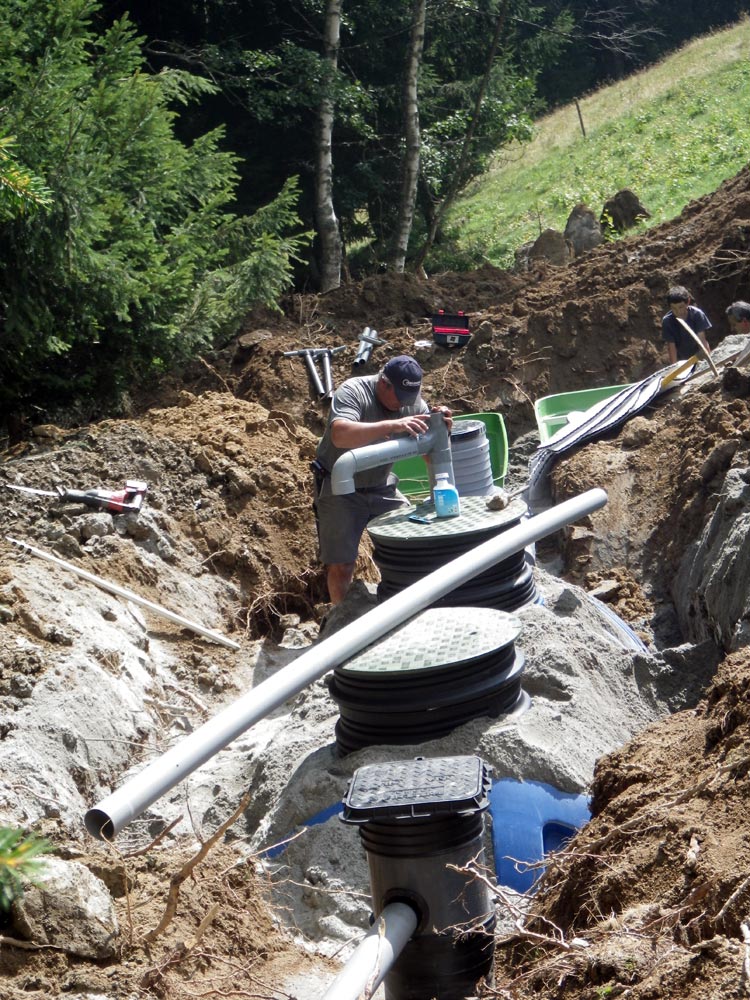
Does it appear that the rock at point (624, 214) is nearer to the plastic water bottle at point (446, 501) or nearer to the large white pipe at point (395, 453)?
the large white pipe at point (395, 453)

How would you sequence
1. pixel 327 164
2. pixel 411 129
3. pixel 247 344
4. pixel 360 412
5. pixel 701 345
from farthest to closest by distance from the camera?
pixel 411 129, pixel 327 164, pixel 247 344, pixel 701 345, pixel 360 412

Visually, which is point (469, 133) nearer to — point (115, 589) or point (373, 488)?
point (373, 488)

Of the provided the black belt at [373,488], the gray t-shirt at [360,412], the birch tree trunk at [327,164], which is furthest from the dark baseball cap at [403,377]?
the birch tree trunk at [327,164]

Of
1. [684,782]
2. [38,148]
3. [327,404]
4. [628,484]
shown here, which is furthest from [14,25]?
[684,782]

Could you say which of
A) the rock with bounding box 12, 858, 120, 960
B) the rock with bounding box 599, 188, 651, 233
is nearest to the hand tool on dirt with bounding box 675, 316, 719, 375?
the rock with bounding box 12, 858, 120, 960

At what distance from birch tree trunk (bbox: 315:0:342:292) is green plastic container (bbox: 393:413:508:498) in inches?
239

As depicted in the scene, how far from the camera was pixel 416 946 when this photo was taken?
2844 millimetres

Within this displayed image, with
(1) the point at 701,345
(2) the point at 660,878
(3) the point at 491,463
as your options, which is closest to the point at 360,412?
(3) the point at 491,463

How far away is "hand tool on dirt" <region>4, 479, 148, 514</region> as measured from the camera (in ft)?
22.9

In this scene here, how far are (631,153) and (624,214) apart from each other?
6718 mm

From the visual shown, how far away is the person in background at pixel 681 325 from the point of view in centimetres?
976

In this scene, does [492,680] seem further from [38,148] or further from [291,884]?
[38,148]

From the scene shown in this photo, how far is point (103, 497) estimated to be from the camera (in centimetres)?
711

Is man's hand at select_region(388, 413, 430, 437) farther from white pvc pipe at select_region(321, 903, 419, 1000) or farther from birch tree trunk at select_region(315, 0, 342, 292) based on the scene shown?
birch tree trunk at select_region(315, 0, 342, 292)
